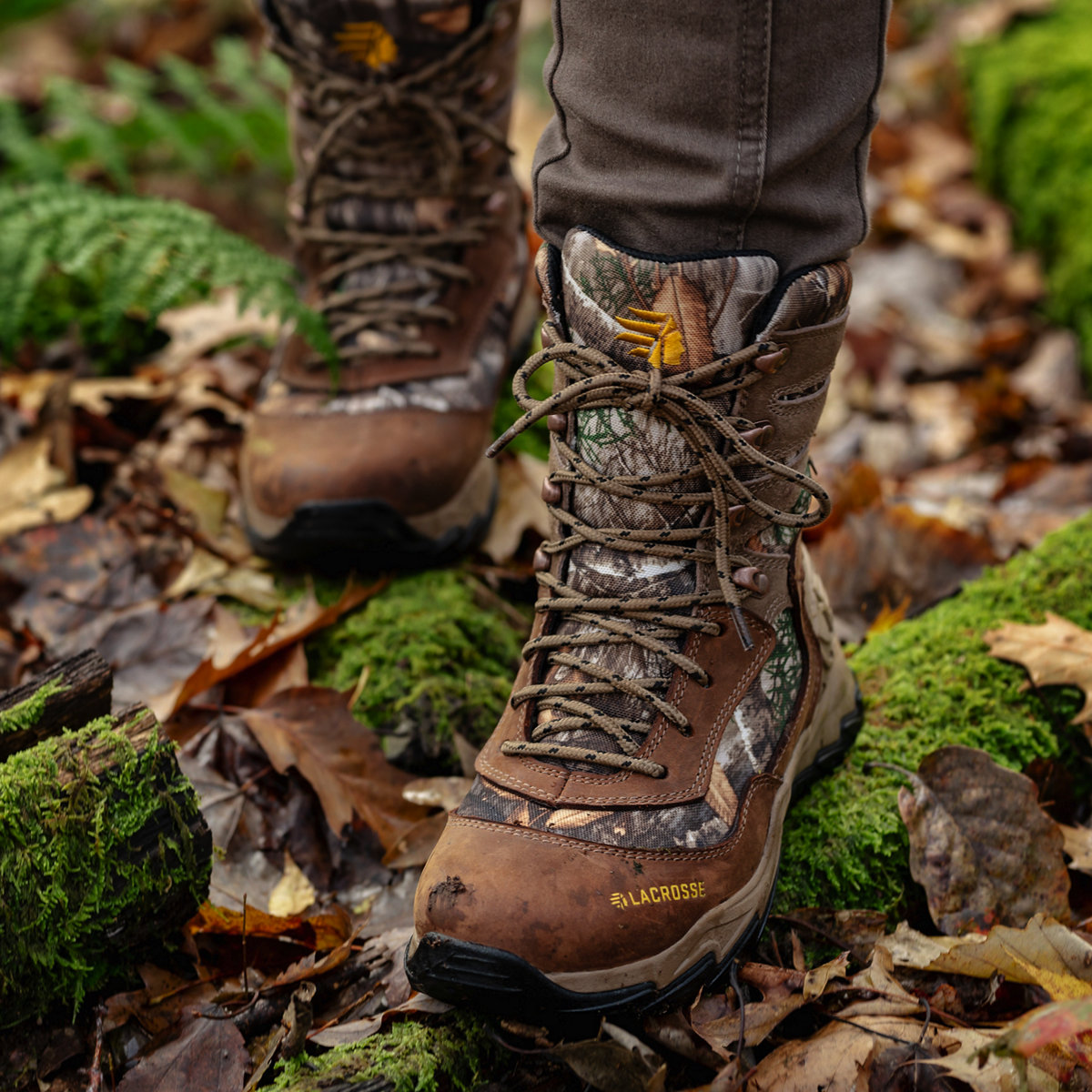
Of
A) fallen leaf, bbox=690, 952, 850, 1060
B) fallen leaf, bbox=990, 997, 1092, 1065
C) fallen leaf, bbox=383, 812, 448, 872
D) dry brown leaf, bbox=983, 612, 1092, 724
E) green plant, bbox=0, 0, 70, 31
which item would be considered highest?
green plant, bbox=0, 0, 70, 31

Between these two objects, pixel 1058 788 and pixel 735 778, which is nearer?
pixel 735 778

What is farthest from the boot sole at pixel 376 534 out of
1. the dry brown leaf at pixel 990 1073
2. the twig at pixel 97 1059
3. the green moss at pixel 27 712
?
the dry brown leaf at pixel 990 1073

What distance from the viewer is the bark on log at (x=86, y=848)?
4.17 ft

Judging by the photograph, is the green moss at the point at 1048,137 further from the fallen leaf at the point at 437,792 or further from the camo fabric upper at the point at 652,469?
the fallen leaf at the point at 437,792

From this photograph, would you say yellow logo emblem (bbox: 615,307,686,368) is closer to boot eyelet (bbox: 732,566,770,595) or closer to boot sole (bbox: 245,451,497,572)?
boot eyelet (bbox: 732,566,770,595)

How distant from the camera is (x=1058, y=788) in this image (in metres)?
1.79

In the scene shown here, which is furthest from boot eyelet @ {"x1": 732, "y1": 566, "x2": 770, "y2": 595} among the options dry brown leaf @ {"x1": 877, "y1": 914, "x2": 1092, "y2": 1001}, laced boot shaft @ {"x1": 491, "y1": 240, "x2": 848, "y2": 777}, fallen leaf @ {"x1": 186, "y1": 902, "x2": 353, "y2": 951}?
fallen leaf @ {"x1": 186, "y1": 902, "x2": 353, "y2": 951}

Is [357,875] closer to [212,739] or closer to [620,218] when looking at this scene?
[212,739]

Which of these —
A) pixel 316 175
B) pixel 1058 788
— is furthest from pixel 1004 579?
pixel 316 175

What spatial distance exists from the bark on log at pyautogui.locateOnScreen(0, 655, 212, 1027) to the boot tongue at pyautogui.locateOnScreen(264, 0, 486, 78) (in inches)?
55.6

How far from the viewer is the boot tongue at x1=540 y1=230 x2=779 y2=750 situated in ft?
4.38

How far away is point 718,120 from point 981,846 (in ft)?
3.74

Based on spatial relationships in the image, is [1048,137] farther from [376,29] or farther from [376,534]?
[376,534]

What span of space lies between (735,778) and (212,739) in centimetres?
96
